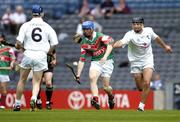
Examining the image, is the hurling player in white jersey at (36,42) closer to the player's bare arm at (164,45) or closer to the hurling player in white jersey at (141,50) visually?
the hurling player in white jersey at (141,50)

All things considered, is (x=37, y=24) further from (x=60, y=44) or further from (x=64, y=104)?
(x=60, y=44)

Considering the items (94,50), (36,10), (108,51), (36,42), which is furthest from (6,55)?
(36,10)

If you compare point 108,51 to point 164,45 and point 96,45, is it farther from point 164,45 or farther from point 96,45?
point 164,45

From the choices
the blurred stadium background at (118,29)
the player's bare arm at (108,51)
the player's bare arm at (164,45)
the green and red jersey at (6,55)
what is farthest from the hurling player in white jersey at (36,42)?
the blurred stadium background at (118,29)

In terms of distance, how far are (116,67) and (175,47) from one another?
238 cm

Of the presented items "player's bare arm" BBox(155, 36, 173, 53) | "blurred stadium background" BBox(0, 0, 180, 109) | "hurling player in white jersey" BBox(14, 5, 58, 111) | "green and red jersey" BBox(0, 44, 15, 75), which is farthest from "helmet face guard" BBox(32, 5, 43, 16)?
"blurred stadium background" BBox(0, 0, 180, 109)

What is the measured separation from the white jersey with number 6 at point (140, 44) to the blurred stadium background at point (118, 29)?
9.06 meters

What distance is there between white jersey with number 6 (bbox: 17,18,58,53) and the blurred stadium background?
11.3 metres

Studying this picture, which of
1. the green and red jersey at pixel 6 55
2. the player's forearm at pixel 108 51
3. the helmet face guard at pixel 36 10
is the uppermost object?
the helmet face guard at pixel 36 10

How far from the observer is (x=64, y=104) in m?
30.1

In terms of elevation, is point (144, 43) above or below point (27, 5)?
below

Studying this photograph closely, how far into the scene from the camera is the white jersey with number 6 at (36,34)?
A: 20938 mm

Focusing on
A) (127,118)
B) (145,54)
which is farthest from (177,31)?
(127,118)

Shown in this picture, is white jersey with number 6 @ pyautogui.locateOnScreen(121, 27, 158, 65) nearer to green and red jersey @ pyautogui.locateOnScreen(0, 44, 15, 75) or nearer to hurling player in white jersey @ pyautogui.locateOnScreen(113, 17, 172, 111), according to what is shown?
hurling player in white jersey @ pyautogui.locateOnScreen(113, 17, 172, 111)
